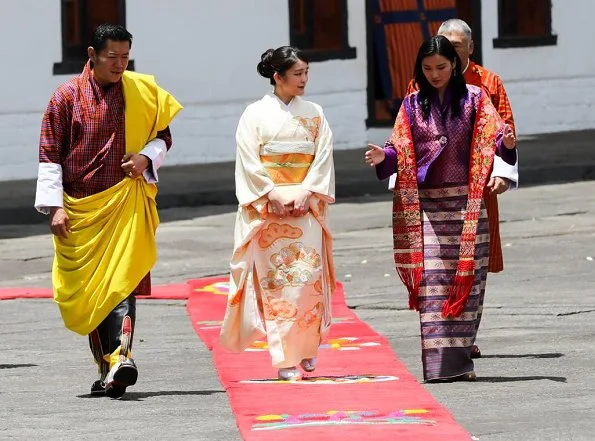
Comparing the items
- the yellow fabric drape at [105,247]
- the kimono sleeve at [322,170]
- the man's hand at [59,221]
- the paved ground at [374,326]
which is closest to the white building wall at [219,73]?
the paved ground at [374,326]

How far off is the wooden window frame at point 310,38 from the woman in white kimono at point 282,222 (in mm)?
14294

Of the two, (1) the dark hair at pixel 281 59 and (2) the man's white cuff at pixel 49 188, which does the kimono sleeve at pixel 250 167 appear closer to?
(1) the dark hair at pixel 281 59

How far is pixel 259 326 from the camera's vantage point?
9.52 m

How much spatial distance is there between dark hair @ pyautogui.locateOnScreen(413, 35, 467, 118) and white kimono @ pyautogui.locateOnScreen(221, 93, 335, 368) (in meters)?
0.52

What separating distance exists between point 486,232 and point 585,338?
1.35 metres

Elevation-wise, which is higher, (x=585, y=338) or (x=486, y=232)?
(x=486, y=232)

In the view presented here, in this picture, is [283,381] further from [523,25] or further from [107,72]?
[523,25]

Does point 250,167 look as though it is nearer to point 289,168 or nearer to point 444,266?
point 289,168

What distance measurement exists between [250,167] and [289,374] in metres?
1.00

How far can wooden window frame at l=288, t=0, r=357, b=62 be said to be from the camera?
23.8 metres

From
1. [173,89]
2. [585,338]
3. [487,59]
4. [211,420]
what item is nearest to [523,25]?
[487,59]

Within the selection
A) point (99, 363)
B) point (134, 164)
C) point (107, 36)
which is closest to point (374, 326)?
point (99, 363)

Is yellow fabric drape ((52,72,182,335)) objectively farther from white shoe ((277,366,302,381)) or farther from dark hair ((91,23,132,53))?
white shoe ((277,366,302,381))

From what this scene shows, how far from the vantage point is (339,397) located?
887 centimetres
